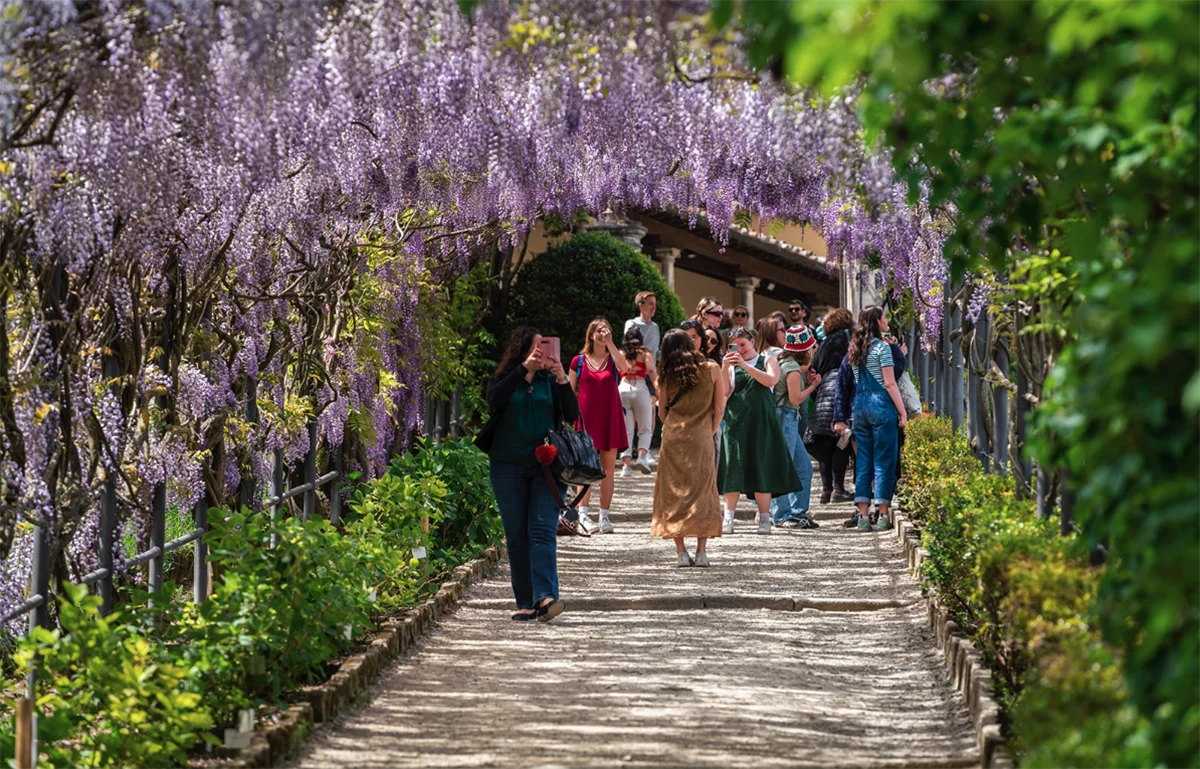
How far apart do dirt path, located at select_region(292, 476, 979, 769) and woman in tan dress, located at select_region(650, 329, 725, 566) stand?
286mm

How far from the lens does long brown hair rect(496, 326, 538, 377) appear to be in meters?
7.76

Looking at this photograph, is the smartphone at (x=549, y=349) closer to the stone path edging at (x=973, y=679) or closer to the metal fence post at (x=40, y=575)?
the stone path edging at (x=973, y=679)

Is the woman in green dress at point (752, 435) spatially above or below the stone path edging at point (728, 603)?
above

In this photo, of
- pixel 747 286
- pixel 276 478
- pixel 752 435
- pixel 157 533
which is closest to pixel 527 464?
pixel 276 478

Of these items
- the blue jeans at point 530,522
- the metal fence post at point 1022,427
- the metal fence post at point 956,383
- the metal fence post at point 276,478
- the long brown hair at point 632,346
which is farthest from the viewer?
the long brown hair at point 632,346

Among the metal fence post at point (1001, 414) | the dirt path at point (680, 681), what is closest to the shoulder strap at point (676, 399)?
the dirt path at point (680, 681)

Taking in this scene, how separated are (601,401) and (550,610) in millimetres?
3502

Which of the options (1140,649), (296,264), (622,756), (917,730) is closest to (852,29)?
(1140,649)

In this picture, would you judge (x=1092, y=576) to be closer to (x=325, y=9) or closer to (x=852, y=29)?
(x=852, y=29)

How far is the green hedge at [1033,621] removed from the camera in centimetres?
342

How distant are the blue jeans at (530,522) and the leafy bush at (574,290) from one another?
7.71m

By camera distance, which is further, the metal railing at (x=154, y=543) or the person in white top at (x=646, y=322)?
the person in white top at (x=646, y=322)

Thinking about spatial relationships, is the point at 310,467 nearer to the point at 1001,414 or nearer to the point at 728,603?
the point at 728,603

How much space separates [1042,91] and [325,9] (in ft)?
8.88
